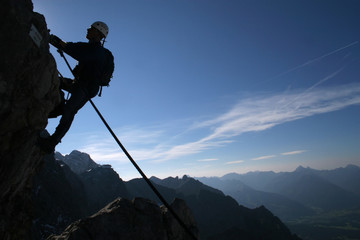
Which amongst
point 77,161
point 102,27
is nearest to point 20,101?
point 102,27

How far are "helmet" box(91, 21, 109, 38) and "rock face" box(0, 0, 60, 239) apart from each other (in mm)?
2172

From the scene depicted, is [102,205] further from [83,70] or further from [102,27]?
[102,27]

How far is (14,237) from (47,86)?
4.51 metres

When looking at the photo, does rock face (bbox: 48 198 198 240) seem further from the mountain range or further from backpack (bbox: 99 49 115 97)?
the mountain range

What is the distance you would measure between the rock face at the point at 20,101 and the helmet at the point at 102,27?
217 centimetres

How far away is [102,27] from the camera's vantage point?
7777mm

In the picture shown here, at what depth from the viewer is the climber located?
21.9 feet

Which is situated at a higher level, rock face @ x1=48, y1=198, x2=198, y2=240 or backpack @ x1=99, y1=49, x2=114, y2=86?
backpack @ x1=99, y1=49, x2=114, y2=86

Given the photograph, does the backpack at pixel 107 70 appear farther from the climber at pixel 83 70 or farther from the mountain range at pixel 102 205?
the mountain range at pixel 102 205

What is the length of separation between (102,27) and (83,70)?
184 centimetres

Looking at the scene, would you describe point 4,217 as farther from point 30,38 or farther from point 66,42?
point 66,42

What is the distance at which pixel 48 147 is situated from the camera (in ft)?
21.0

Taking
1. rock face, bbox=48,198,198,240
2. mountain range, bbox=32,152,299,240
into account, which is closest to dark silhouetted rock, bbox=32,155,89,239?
mountain range, bbox=32,152,299,240

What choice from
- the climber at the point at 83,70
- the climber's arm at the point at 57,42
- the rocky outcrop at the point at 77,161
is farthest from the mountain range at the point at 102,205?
the climber's arm at the point at 57,42
